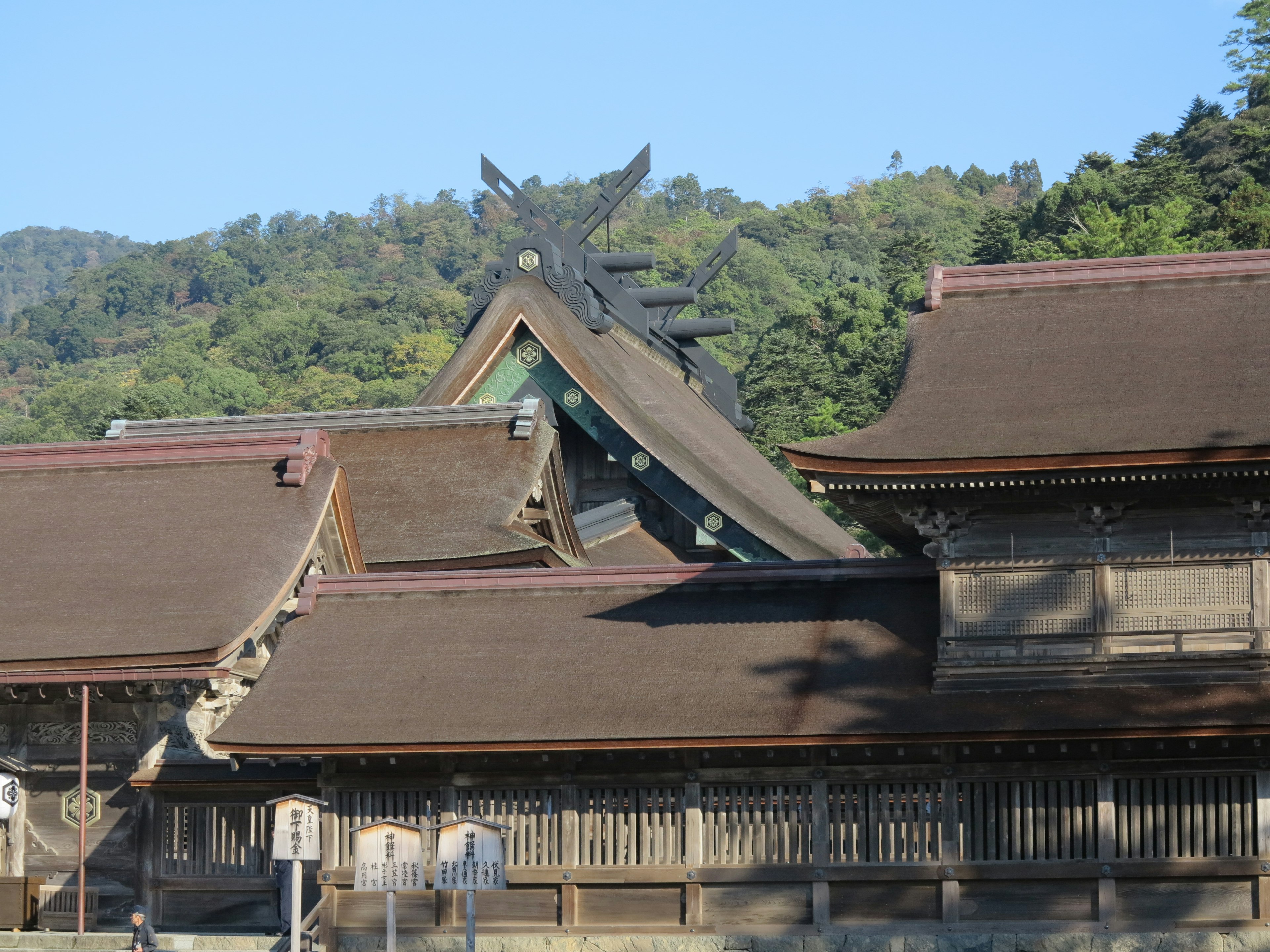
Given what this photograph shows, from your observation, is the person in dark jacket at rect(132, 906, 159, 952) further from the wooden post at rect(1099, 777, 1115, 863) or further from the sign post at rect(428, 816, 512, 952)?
the wooden post at rect(1099, 777, 1115, 863)

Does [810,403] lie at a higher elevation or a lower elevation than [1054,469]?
higher

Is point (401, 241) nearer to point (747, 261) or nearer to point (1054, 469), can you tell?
point (747, 261)

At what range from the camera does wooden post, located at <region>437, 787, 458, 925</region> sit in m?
17.3

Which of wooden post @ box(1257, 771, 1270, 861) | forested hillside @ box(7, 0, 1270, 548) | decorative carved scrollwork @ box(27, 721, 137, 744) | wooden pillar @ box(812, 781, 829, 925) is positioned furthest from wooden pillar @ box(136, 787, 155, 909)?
forested hillside @ box(7, 0, 1270, 548)

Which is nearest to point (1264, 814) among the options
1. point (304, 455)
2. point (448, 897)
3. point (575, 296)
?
point (448, 897)

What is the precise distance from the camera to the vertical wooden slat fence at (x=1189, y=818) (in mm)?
16219

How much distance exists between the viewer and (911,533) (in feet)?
68.0

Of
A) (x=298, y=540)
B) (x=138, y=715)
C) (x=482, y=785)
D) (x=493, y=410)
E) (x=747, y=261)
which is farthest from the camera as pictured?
(x=747, y=261)

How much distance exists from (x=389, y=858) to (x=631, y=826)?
2.74 metres

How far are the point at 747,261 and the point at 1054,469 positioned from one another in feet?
326

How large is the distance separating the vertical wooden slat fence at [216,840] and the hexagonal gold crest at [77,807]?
2.81ft

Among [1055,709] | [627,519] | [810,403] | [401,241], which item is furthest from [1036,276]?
[401,241]

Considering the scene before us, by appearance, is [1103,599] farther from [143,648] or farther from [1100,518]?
[143,648]

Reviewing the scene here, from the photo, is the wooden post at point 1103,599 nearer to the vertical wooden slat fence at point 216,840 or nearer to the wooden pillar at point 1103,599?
the wooden pillar at point 1103,599
